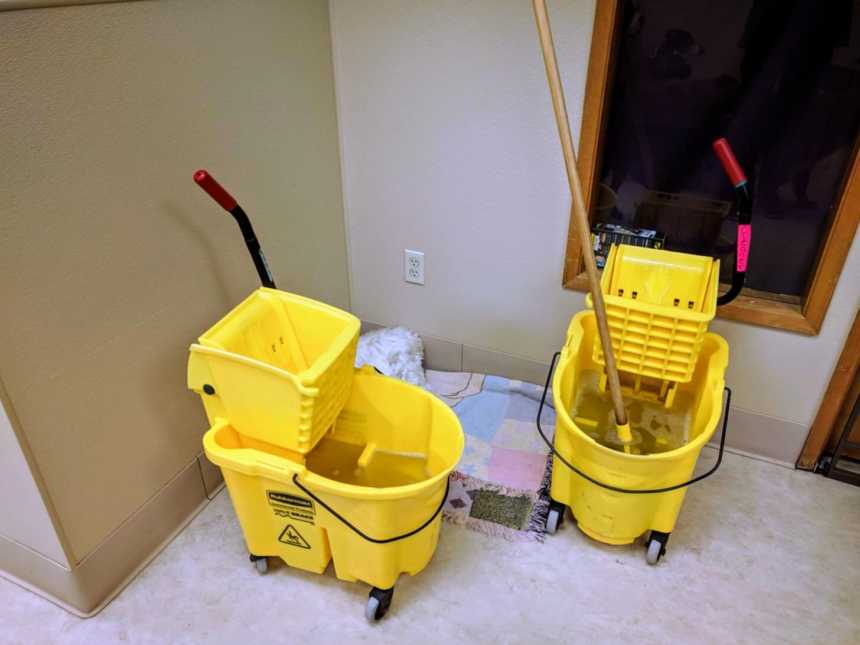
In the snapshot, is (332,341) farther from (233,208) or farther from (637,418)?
(637,418)

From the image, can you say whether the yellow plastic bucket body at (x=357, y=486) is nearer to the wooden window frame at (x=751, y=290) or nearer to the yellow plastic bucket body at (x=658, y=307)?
the yellow plastic bucket body at (x=658, y=307)

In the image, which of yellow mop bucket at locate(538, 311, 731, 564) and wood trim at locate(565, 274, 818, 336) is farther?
wood trim at locate(565, 274, 818, 336)

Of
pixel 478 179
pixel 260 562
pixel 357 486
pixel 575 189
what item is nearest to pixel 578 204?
pixel 575 189

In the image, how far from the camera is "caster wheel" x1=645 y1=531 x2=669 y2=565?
1309 mm

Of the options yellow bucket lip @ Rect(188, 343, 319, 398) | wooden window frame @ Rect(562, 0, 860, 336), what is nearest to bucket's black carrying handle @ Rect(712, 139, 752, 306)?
wooden window frame @ Rect(562, 0, 860, 336)

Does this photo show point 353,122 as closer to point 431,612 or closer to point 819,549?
point 431,612

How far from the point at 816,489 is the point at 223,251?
1529 mm

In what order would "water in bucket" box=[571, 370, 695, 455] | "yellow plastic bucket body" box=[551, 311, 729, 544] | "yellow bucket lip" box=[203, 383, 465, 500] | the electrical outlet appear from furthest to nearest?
the electrical outlet
"water in bucket" box=[571, 370, 695, 455]
"yellow plastic bucket body" box=[551, 311, 729, 544]
"yellow bucket lip" box=[203, 383, 465, 500]

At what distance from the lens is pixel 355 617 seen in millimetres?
1232

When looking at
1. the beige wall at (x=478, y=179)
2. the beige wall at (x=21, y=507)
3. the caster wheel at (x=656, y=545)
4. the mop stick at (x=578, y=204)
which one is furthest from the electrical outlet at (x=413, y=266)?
the beige wall at (x=21, y=507)

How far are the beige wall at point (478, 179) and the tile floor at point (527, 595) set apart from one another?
36 cm

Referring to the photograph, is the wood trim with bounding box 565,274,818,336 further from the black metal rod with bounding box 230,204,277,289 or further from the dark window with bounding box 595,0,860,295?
the black metal rod with bounding box 230,204,277,289

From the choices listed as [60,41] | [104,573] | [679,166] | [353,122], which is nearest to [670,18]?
[679,166]

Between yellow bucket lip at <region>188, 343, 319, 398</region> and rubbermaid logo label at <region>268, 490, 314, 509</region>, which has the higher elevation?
yellow bucket lip at <region>188, 343, 319, 398</region>
